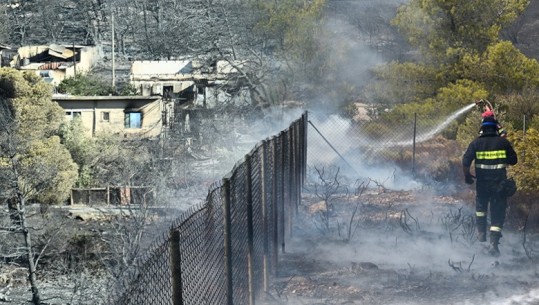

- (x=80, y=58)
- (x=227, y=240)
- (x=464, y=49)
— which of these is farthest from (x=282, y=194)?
(x=80, y=58)

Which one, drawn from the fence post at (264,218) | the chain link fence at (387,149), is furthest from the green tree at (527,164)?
the fence post at (264,218)

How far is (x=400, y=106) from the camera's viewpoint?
21.9 m

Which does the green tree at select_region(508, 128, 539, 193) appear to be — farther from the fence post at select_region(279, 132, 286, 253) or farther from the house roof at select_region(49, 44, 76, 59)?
the house roof at select_region(49, 44, 76, 59)

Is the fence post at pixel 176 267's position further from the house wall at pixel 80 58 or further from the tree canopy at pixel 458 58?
the house wall at pixel 80 58

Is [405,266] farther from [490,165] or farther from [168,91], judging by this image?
[168,91]

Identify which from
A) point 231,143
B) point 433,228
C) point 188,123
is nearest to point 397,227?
point 433,228

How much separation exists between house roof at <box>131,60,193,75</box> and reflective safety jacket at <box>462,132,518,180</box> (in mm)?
34568

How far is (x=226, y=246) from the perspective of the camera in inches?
177

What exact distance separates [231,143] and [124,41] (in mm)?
30587

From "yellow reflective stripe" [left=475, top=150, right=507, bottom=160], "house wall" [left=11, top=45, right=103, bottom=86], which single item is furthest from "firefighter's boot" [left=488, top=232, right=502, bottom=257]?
"house wall" [left=11, top=45, right=103, bottom=86]

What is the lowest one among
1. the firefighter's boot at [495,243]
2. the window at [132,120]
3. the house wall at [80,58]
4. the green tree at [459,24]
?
the firefighter's boot at [495,243]

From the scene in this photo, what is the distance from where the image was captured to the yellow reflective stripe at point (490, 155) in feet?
28.5

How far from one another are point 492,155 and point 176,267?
6.24 meters

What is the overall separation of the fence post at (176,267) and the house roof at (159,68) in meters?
39.8
